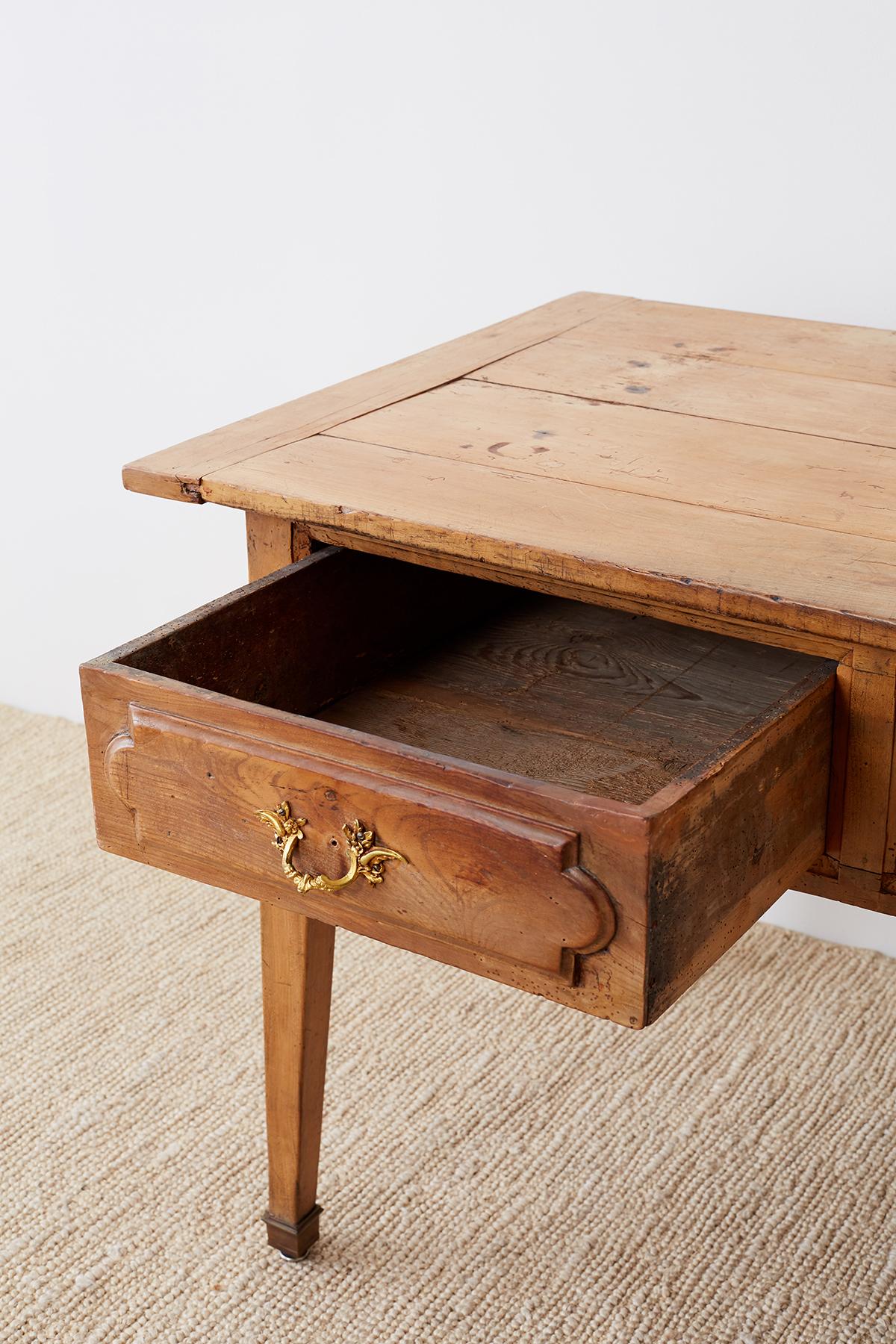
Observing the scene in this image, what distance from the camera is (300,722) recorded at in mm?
827

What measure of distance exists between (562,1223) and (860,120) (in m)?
1.00

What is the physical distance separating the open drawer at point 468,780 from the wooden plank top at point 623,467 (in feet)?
0.22

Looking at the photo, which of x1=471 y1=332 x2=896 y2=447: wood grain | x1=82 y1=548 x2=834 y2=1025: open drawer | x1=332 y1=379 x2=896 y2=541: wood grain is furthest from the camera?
x1=471 y1=332 x2=896 y2=447: wood grain

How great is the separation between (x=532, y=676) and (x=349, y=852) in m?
0.32

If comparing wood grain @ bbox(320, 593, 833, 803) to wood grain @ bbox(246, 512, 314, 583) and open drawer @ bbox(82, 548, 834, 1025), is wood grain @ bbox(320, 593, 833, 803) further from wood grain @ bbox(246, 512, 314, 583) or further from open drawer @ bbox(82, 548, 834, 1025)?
wood grain @ bbox(246, 512, 314, 583)

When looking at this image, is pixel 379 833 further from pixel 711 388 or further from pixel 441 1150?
pixel 441 1150

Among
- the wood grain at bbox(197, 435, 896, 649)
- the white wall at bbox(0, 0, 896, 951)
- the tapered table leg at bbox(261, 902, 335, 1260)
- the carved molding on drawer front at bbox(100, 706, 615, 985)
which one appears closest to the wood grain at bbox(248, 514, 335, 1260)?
the tapered table leg at bbox(261, 902, 335, 1260)

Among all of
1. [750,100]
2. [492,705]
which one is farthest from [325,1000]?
[750,100]

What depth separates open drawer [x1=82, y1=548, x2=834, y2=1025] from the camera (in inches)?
30.2

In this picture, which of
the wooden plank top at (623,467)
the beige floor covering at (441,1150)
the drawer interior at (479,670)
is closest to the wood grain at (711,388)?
the wooden plank top at (623,467)

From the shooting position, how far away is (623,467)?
1.01 metres

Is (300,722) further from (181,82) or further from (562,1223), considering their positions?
(181,82)

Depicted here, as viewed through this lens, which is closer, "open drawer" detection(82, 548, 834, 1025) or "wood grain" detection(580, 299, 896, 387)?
"open drawer" detection(82, 548, 834, 1025)

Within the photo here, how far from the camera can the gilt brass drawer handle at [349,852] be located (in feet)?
2.71
